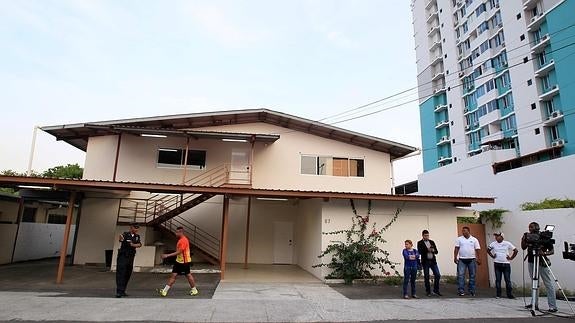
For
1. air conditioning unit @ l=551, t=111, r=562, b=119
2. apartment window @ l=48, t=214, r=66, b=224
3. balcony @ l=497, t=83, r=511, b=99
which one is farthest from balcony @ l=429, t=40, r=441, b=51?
apartment window @ l=48, t=214, r=66, b=224

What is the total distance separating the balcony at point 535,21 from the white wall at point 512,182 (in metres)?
15.0

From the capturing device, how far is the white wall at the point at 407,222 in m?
11.7

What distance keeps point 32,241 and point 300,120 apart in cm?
1431

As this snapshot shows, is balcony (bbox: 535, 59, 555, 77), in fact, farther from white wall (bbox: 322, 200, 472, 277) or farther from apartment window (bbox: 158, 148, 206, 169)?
apartment window (bbox: 158, 148, 206, 169)

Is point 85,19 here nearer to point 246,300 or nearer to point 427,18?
point 246,300

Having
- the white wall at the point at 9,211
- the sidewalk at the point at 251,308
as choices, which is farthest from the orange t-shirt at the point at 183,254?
the white wall at the point at 9,211

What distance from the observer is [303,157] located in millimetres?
16859

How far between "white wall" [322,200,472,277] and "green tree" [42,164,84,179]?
34998 mm

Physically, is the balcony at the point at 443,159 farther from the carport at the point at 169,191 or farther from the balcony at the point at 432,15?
the carport at the point at 169,191

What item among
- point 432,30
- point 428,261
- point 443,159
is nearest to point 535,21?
point 432,30

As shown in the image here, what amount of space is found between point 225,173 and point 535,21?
109 feet

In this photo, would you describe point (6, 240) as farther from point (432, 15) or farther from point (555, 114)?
point (432, 15)

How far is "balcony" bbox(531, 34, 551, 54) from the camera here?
3105 cm

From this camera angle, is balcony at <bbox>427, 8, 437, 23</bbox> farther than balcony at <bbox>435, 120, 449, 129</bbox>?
Yes
